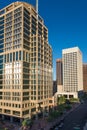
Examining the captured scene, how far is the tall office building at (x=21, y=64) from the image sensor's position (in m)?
117

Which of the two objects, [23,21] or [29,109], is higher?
[23,21]

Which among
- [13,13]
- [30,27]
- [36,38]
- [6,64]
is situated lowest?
[6,64]

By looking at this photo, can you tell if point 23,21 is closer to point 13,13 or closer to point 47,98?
point 13,13

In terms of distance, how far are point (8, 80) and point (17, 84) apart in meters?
10.1

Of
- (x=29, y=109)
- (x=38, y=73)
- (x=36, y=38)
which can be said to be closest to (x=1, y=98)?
(x=29, y=109)

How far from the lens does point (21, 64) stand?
11600 centimetres

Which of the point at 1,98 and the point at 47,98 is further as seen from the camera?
the point at 47,98

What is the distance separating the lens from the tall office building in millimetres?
116775

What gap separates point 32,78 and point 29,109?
70.8 ft

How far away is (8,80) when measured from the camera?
124m

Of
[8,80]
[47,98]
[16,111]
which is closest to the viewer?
[16,111]

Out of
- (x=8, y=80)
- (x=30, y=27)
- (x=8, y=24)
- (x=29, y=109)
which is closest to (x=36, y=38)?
(x=30, y=27)

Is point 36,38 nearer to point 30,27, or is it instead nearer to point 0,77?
point 30,27

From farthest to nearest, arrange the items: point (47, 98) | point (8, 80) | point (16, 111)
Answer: point (47, 98) → point (8, 80) → point (16, 111)
